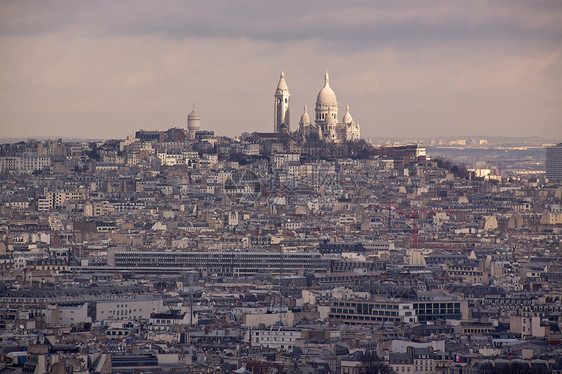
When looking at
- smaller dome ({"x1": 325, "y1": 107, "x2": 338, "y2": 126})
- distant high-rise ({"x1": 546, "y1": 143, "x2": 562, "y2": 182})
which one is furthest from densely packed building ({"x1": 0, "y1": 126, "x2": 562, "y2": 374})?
distant high-rise ({"x1": 546, "y1": 143, "x2": 562, "y2": 182})

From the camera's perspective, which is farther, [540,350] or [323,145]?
[323,145]

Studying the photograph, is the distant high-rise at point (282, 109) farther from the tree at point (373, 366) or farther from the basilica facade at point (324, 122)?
the tree at point (373, 366)

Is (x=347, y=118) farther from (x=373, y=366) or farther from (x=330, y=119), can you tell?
(x=373, y=366)

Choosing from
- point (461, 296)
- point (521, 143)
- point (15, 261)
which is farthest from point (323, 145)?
point (461, 296)

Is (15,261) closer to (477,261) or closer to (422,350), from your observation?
(477,261)

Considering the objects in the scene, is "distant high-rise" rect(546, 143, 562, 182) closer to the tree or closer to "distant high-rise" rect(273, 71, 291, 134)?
"distant high-rise" rect(273, 71, 291, 134)

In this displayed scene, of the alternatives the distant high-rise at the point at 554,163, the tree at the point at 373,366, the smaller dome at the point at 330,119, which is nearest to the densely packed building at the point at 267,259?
the tree at the point at 373,366

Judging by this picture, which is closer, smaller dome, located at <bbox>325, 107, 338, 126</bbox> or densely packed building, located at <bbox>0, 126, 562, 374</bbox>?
densely packed building, located at <bbox>0, 126, 562, 374</bbox>
